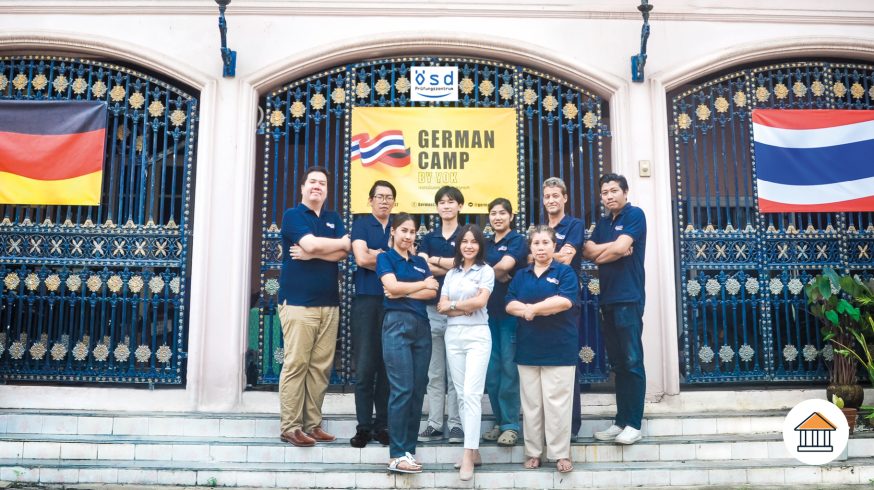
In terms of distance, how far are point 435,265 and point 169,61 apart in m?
3.44

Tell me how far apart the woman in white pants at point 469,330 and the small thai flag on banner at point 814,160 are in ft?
11.0

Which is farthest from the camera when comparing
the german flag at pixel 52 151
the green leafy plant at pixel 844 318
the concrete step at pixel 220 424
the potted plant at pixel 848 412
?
the german flag at pixel 52 151

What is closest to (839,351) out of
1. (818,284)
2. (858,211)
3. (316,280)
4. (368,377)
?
(818,284)

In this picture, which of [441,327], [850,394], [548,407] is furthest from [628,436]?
[850,394]

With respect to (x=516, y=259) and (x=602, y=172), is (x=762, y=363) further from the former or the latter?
(x=516, y=259)

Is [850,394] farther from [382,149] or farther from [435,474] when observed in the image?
[382,149]

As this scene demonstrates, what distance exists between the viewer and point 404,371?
4.60m

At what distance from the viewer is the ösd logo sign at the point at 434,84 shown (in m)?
6.55

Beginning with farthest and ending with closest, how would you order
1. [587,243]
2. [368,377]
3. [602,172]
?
[602,172], [587,243], [368,377]

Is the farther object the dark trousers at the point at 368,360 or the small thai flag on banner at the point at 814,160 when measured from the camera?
the small thai flag on banner at the point at 814,160

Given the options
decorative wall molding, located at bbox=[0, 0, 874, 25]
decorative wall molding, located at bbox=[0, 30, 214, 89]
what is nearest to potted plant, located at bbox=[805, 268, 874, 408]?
decorative wall molding, located at bbox=[0, 0, 874, 25]

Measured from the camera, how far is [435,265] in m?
5.11

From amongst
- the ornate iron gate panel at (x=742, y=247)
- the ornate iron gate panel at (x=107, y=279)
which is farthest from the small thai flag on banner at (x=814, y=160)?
the ornate iron gate panel at (x=107, y=279)

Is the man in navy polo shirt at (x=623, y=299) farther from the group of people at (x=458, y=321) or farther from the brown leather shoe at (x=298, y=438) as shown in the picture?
the brown leather shoe at (x=298, y=438)
